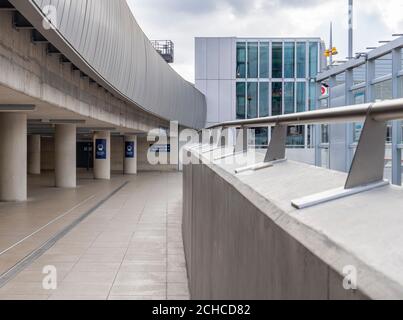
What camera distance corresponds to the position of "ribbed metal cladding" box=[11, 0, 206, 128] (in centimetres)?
1310

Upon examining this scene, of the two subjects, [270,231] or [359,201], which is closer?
[359,201]

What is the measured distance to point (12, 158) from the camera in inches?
883

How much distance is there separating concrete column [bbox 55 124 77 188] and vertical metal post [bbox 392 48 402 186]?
23776 mm

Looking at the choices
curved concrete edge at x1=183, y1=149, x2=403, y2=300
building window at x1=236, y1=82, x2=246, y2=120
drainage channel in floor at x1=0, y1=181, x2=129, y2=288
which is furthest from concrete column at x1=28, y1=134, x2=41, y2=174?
curved concrete edge at x1=183, y1=149, x2=403, y2=300

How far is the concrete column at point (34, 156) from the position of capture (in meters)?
45.3

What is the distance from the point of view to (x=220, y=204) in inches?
164

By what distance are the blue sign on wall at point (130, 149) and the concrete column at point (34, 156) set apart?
7.15m

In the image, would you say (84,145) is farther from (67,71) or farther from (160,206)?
(67,71)

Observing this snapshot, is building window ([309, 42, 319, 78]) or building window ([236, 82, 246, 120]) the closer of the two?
building window ([309, 42, 319, 78])

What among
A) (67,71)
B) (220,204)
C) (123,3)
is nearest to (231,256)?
(220,204)

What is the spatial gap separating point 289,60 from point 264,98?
3537mm

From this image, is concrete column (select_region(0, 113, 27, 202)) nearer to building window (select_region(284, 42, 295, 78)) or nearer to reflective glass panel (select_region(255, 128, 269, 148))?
reflective glass panel (select_region(255, 128, 269, 148))

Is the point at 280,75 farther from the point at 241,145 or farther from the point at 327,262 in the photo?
the point at 327,262
